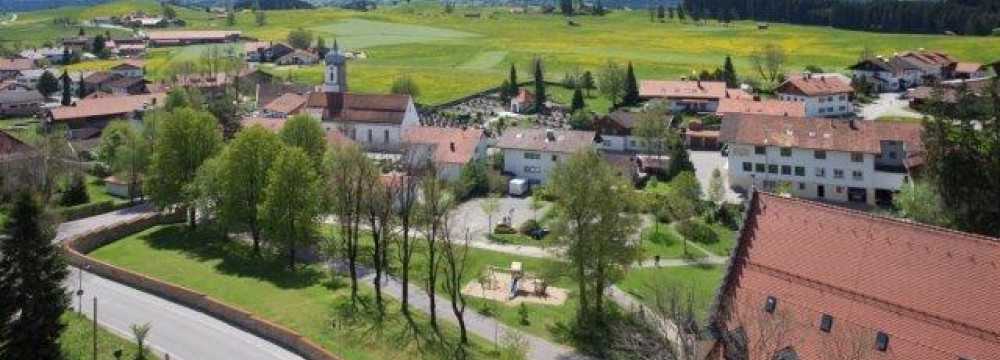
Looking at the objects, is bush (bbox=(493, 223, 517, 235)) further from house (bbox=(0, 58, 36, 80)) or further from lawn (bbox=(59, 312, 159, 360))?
house (bbox=(0, 58, 36, 80))

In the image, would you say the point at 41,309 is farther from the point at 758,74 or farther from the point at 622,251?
the point at 758,74

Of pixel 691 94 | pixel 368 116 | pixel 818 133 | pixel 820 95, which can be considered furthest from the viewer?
pixel 691 94

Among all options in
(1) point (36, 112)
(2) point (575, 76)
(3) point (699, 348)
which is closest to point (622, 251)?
(3) point (699, 348)

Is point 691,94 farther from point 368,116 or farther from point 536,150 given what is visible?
point 536,150

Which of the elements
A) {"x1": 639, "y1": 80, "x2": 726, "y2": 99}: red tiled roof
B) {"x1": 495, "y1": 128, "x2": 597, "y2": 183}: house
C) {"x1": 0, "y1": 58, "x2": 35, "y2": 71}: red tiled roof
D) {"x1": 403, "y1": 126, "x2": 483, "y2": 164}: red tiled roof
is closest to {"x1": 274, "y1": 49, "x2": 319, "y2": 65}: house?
{"x1": 0, "y1": 58, "x2": 35, "y2": 71}: red tiled roof

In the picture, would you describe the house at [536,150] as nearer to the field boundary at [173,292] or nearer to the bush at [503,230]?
the bush at [503,230]

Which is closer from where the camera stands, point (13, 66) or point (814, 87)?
point (814, 87)

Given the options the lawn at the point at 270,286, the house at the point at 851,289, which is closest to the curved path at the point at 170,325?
the lawn at the point at 270,286

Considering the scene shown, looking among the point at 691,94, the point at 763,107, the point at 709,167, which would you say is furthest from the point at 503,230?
the point at 691,94
